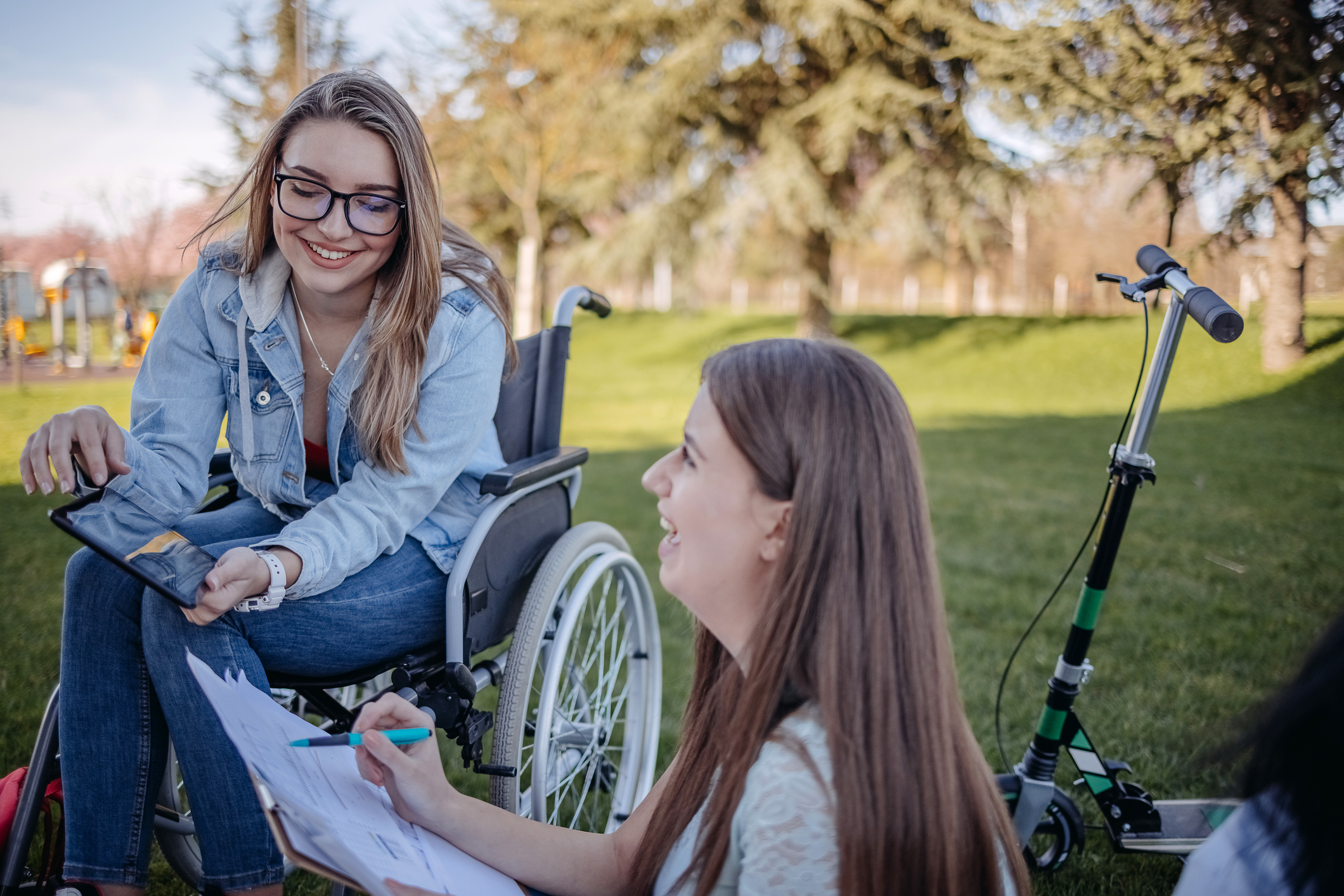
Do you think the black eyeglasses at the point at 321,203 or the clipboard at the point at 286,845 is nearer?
the clipboard at the point at 286,845

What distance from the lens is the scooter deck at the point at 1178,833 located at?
71.2 inches

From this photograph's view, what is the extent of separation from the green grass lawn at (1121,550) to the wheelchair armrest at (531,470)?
0.42 metres

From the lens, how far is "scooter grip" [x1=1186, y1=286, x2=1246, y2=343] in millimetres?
1389

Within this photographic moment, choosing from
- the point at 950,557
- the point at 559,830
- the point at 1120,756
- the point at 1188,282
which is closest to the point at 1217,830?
the point at 559,830

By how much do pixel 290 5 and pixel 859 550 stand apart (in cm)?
1316

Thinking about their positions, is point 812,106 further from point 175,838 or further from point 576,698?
point 175,838

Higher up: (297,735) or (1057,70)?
(1057,70)

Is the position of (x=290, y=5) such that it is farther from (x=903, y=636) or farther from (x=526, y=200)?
(x=903, y=636)

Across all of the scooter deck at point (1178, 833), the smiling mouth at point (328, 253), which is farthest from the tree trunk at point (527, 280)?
the scooter deck at point (1178, 833)

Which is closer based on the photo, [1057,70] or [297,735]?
[297,735]

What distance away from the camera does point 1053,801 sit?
1.93 m

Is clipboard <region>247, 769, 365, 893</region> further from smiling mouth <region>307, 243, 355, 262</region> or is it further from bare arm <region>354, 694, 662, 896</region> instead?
smiling mouth <region>307, 243, 355, 262</region>

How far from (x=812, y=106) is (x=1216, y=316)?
1182 centimetres

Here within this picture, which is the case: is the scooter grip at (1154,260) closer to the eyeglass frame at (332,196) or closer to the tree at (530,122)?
the eyeglass frame at (332,196)
